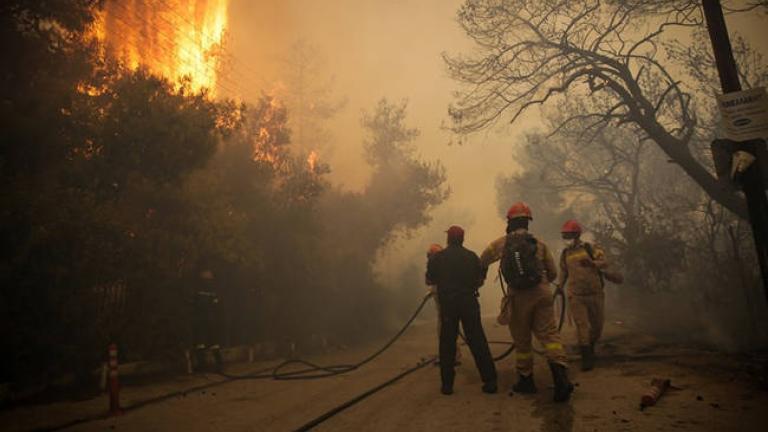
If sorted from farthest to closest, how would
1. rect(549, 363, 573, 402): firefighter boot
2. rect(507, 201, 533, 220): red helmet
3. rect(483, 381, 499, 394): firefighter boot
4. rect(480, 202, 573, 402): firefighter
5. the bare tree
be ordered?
the bare tree
rect(507, 201, 533, 220): red helmet
rect(483, 381, 499, 394): firefighter boot
rect(480, 202, 573, 402): firefighter
rect(549, 363, 573, 402): firefighter boot

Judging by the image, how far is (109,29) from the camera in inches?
1129

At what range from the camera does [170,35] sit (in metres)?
31.5

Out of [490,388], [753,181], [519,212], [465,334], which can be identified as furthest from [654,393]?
[753,181]

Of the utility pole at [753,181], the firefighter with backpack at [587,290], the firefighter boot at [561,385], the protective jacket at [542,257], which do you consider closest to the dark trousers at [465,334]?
the protective jacket at [542,257]

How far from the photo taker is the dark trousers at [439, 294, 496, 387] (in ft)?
19.9

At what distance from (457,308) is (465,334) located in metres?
0.35

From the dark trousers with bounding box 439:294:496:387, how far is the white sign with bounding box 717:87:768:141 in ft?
11.9

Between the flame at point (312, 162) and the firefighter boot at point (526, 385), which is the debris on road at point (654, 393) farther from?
the flame at point (312, 162)

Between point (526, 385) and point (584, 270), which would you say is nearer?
point (526, 385)

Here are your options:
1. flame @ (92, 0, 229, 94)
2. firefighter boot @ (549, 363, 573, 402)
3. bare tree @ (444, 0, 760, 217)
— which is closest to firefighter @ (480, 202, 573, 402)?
firefighter boot @ (549, 363, 573, 402)

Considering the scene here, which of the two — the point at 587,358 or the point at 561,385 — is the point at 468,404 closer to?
the point at 561,385

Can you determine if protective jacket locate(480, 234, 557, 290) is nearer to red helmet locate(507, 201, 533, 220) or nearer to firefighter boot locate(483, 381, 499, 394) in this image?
red helmet locate(507, 201, 533, 220)

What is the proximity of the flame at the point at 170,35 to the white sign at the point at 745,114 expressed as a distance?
2751 centimetres

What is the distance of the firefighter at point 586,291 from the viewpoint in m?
7.38
